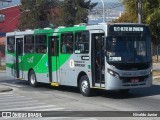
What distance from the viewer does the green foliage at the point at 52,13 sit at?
217ft

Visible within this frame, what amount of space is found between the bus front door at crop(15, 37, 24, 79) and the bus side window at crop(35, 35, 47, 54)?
2.09 metres

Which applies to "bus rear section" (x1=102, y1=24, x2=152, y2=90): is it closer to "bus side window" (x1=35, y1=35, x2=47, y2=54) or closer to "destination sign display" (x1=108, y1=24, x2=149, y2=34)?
"destination sign display" (x1=108, y1=24, x2=149, y2=34)

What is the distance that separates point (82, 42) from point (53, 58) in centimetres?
292

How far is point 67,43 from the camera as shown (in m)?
20.0

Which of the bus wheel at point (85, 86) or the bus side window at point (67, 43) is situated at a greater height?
the bus side window at point (67, 43)

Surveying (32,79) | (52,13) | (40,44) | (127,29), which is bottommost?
(32,79)

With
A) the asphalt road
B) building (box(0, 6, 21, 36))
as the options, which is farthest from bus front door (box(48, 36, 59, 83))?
building (box(0, 6, 21, 36))

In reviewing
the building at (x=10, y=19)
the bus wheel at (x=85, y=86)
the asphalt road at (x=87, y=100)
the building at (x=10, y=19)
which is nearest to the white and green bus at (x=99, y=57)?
the bus wheel at (x=85, y=86)

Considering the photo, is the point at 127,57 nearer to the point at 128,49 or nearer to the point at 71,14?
the point at 128,49

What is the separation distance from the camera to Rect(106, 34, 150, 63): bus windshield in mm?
17219

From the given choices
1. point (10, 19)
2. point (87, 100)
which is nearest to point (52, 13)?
point (10, 19)

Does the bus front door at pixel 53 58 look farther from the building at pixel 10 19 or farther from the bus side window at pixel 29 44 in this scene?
the building at pixel 10 19

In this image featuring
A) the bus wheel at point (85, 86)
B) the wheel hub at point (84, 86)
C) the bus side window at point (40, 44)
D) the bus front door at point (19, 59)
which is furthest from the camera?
the bus front door at point (19, 59)

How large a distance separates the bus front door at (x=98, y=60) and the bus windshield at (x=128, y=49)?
1.43 ft
